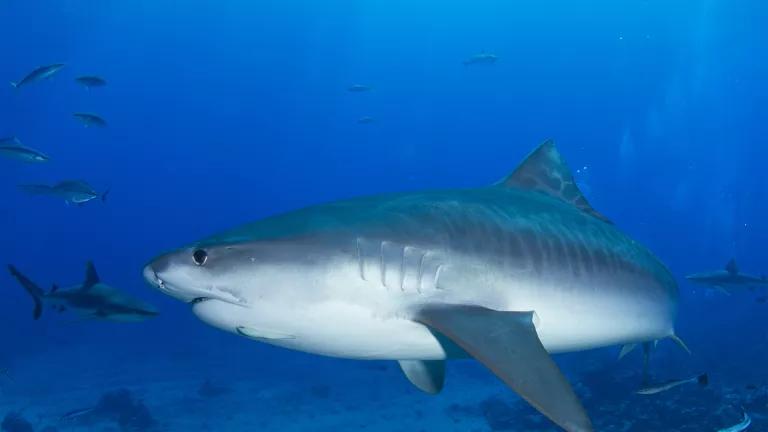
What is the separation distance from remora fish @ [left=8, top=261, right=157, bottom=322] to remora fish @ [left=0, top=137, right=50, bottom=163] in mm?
4211

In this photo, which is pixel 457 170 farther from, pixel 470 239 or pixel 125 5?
pixel 470 239

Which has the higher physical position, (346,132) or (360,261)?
(360,261)

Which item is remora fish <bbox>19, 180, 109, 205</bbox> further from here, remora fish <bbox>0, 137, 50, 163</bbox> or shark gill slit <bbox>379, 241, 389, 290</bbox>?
shark gill slit <bbox>379, 241, 389, 290</bbox>

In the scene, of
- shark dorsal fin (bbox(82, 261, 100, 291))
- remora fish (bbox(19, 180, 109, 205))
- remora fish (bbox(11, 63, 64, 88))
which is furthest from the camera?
remora fish (bbox(11, 63, 64, 88))

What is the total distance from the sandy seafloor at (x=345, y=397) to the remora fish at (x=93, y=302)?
7936 millimetres

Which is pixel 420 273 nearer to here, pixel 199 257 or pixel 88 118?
pixel 199 257

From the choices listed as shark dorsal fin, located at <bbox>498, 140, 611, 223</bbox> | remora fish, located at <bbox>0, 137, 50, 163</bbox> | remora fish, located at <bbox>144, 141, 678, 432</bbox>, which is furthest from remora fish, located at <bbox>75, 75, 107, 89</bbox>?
remora fish, located at <bbox>144, 141, 678, 432</bbox>

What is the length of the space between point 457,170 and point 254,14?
79669 mm

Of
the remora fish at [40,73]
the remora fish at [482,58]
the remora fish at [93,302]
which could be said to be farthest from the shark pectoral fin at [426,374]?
the remora fish at [482,58]

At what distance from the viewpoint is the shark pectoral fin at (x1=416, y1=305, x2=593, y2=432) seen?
2178 mm

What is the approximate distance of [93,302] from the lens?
5.73 m

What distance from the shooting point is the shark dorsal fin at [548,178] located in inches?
174

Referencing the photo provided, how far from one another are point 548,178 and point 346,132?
537 ft

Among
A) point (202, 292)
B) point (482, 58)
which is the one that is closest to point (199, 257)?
point (202, 292)
